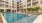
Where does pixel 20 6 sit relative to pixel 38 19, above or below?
above

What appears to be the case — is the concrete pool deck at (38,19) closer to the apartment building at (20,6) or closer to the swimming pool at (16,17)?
the swimming pool at (16,17)

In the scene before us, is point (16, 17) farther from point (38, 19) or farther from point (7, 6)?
point (38, 19)

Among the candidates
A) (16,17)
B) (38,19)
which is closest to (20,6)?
(16,17)

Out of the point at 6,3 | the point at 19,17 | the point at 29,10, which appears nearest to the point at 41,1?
the point at 29,10

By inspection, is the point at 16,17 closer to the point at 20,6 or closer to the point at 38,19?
the point at 20,6

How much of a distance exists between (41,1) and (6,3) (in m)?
0.52

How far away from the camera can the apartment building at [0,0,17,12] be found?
5.03 ft

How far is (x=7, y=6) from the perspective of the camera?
154cm

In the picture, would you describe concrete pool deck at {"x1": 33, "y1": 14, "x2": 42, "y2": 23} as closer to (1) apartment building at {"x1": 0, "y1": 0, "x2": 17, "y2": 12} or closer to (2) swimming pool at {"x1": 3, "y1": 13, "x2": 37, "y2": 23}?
(2) swimming pool at {"x1": 3, "y1": 13, "x2": 37, "y2": 23}

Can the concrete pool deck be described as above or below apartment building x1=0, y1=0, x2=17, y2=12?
below

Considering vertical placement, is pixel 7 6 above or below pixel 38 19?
above

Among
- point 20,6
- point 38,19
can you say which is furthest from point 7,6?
point 38,19

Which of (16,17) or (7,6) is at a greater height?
(7,6)

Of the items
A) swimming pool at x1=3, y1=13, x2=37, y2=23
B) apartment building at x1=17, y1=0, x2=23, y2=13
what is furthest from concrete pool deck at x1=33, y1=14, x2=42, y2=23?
apartment building at x1=17, y1=0, x2=23, y2=13
